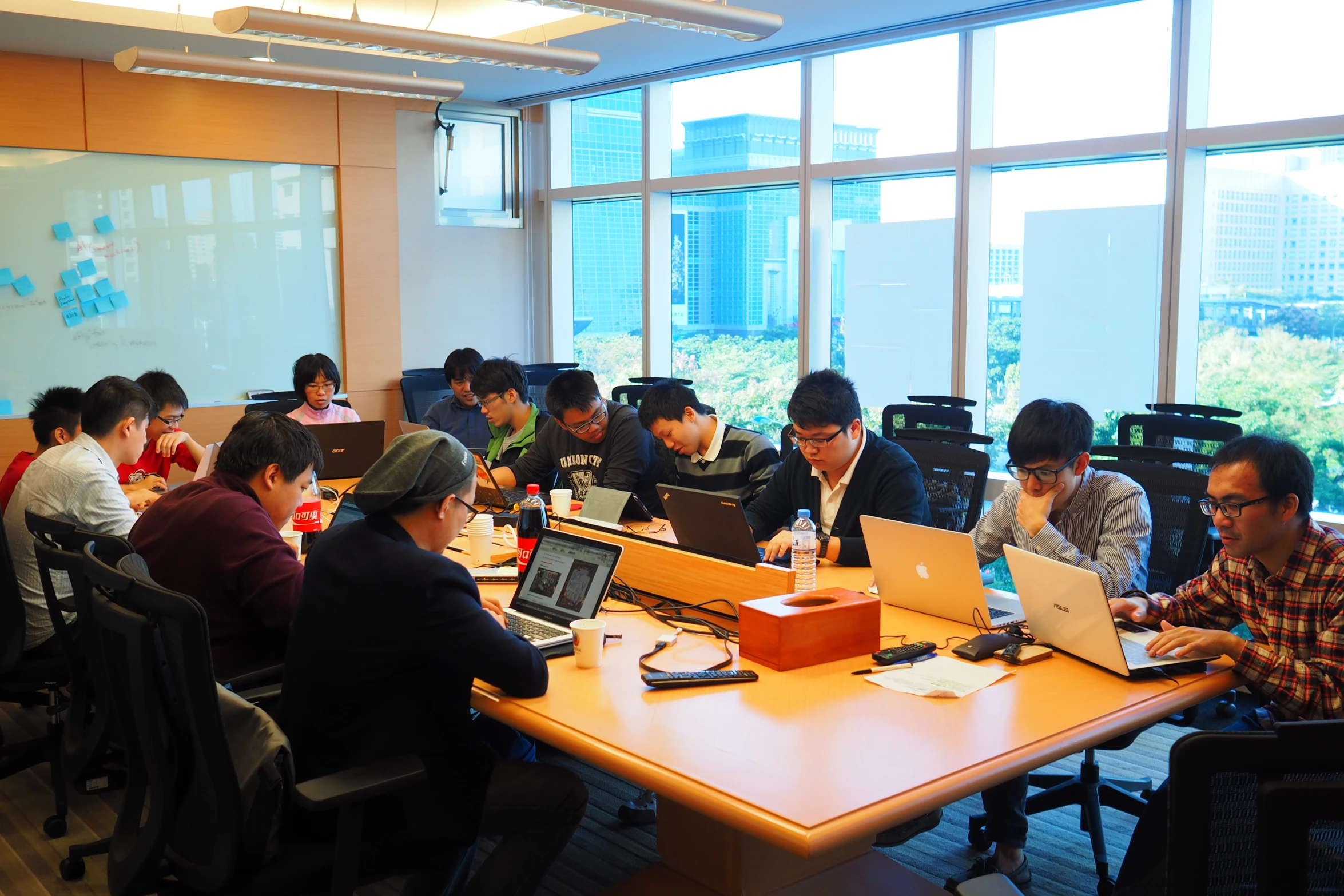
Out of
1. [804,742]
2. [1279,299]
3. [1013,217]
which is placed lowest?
[804,742]

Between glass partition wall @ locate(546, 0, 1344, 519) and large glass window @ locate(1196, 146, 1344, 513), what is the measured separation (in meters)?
0.01

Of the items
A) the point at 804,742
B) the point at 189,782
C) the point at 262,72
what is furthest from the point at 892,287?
the point at 189,782

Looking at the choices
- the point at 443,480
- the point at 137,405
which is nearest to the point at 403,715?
the point at 443,480

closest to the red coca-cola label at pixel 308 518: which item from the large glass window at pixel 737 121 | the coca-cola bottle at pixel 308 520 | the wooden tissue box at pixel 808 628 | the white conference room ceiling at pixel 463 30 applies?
the coca-cola bottle at pixel 308 520

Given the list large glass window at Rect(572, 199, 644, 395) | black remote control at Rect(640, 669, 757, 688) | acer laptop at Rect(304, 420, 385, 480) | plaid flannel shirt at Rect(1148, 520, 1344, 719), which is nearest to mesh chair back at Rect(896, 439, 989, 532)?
plaid flannel shirt at Rect(1148, 520, 1344, 719)

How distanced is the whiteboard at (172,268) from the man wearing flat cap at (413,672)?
17.0 feet

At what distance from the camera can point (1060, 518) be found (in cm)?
301

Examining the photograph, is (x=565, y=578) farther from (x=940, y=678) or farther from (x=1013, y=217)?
(x=1013, y=217)

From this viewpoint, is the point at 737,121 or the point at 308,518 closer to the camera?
the point at 308,518

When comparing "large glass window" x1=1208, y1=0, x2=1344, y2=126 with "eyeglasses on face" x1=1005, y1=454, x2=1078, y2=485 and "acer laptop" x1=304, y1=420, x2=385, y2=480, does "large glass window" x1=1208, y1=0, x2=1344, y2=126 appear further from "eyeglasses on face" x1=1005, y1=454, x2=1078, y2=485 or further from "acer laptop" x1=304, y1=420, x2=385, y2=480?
"acer laptop" x1=304, y1=420, x2=385, y2=480

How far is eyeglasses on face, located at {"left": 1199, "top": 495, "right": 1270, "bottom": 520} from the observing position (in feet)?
7.30

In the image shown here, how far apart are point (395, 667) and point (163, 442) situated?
3.39 metres

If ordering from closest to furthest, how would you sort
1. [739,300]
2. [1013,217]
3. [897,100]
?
[1013,217], [897,100], [739,300]

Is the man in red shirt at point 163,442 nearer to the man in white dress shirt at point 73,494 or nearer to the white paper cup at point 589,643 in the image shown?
the man in white dress shirt at point 73,494
